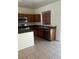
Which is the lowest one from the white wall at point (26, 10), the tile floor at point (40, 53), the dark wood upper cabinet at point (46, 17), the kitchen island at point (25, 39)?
the tile floor at point (40, 53)

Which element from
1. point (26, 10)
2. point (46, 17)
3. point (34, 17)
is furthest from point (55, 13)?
point (26, 10)

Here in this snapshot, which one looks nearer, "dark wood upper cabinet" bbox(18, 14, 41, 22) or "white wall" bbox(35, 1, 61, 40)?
"white wall" bbox(35, 1, 61, 40)

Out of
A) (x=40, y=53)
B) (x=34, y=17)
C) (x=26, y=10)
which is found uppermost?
(x=26, y=10)

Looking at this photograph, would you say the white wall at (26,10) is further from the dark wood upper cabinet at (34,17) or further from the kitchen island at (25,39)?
the kitchen island at (25,39)

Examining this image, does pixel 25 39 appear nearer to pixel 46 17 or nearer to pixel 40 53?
pixel 40 53

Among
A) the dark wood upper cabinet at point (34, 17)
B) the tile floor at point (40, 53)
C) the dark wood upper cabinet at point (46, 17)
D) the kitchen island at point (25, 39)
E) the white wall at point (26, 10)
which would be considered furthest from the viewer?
the dark wood upper cabinet at point (34, 17)

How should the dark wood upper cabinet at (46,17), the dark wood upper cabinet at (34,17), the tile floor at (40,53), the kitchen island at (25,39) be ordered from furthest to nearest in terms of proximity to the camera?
1. the dark wood upper cabinet at (34,17)
2. the dark wood upper cabinet at (46,17)
3. the kitchen island at (25,39)
4. the tile floor at (40,53)

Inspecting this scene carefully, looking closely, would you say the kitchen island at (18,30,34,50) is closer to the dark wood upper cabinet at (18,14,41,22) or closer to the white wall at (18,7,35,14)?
the dark wood upper cabinet at (18,14,41,22)

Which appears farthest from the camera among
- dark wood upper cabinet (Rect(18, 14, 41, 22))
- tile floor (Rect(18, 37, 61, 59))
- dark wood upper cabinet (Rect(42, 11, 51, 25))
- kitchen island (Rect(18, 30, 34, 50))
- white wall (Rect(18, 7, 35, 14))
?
dark wood upper cabinet (Rect(18, 14, 41, 22))

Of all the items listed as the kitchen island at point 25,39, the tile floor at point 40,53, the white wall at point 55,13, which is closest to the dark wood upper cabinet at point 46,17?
the white wall at point 55,13

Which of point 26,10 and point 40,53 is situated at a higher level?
point 26,10

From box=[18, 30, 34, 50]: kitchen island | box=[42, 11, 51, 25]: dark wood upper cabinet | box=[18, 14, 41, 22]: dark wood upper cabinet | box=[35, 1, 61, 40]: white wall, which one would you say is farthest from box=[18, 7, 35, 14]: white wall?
box=[18, 30, 34, 50]: kitchen island
